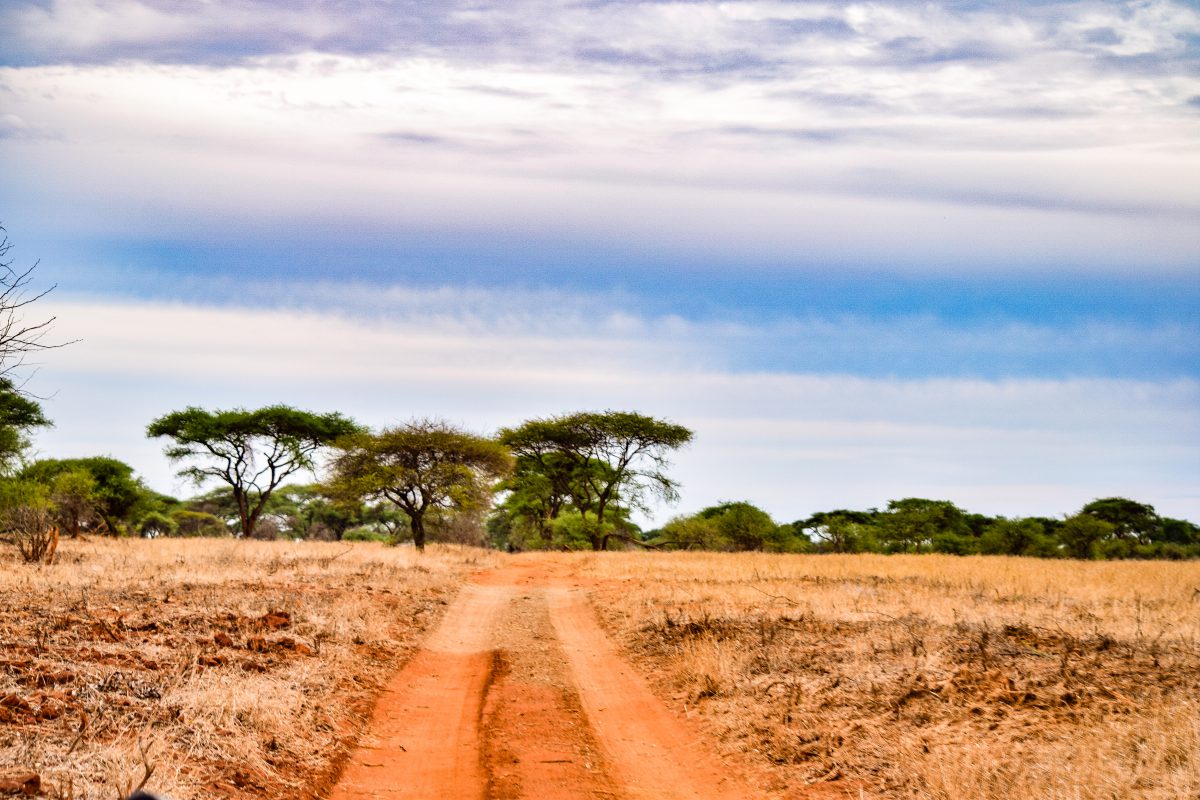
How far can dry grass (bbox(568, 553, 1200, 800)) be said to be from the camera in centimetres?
740

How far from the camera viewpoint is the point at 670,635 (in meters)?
14.6

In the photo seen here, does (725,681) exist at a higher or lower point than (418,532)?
lower

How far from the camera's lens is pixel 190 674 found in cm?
954

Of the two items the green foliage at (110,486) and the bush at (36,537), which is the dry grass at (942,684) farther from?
the green foliage at (110,486)

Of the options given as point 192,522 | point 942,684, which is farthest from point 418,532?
point 192,522

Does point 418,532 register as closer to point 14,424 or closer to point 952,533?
point 14,424

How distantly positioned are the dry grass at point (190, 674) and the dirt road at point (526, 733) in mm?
459

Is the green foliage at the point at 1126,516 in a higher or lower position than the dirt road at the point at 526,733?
higher

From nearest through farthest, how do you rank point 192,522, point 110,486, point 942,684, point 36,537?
point 942,684 → point 36,537 → point 110,486 → point 192,522

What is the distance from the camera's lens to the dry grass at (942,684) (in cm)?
740

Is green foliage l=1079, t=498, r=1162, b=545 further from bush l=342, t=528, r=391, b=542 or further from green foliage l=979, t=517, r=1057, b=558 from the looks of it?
bush l=342, t=528, r=391, b=542

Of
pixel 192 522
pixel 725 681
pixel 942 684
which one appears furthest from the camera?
pixel 192 522

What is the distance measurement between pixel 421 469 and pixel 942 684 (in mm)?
30391

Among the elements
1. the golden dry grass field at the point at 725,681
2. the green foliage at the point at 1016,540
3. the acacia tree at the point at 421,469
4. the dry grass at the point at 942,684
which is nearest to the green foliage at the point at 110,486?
the acacia tree at the point at 421,469
